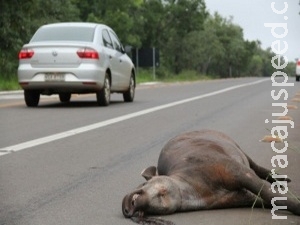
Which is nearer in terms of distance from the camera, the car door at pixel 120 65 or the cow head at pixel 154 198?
the cow head at pixel 154 198

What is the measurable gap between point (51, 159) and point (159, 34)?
63.7m

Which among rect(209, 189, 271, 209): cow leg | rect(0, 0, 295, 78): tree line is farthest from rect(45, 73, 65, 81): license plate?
rect(0, 0, 295, 78): tree line

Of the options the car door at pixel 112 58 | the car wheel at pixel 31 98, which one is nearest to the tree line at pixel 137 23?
the car door at pixel 112 58

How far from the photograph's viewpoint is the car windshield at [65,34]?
14.6 m

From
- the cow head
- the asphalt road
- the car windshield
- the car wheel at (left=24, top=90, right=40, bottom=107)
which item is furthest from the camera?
the car wheel at (left=24, top=90, right=40, bottom=107)

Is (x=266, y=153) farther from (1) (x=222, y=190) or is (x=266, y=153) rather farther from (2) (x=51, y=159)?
(1) (x=222, y=190)

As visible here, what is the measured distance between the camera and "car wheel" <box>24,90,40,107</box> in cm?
1471

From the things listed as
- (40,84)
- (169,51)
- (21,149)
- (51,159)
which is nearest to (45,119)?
(40,84)

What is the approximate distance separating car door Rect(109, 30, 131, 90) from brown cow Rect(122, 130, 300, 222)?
36.1 ft

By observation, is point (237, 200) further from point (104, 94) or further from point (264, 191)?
point (104, 94)

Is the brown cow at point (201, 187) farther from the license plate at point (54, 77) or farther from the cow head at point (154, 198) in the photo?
the license plate at point (54, 77)

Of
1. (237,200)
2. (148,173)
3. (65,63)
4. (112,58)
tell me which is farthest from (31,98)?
(237,200)

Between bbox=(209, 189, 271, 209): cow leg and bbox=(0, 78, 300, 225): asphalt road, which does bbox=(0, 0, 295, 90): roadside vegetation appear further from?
bbox=(209, 189, 271, 209): cow leg

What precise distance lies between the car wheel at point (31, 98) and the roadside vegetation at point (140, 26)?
1034 centimetres
